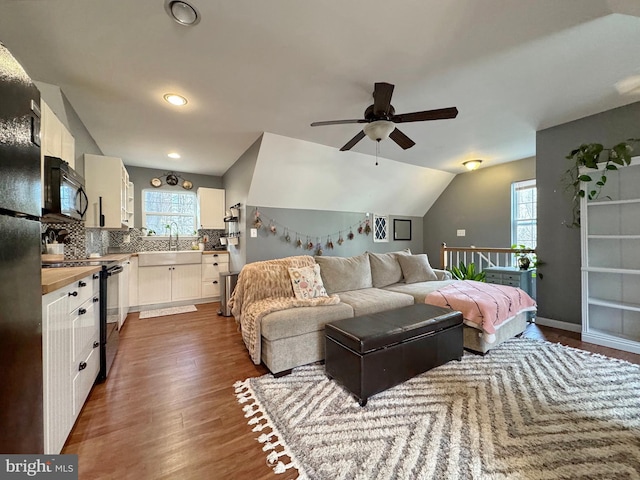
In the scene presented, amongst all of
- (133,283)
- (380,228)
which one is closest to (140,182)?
(133,283)

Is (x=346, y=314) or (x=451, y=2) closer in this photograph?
(x=451, y=2)

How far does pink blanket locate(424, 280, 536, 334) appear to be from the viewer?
2.44 metres

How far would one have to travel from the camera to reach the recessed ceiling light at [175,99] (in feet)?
8.13

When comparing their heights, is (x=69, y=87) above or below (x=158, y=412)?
above

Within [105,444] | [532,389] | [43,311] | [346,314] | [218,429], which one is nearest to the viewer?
[43,311]

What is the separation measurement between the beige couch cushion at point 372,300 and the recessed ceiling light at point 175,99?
2639 millimetres

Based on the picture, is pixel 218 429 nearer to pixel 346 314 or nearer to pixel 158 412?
pixel 158 412

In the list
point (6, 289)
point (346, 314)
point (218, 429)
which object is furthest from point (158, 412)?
point (346, 314)

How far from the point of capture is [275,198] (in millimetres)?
4215

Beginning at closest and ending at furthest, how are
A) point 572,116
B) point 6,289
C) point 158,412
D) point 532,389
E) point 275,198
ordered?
point 6,289, point 158,412, point 532,389, point 572,116, point 275,198

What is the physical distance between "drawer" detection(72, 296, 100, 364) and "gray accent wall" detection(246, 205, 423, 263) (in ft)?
7.04

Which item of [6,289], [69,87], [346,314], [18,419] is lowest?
[346,314]

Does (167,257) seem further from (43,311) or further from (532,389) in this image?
(532,389)

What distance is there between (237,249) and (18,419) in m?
3.69
